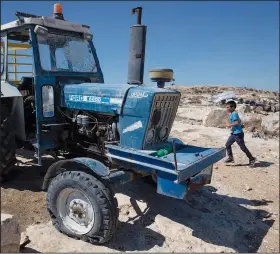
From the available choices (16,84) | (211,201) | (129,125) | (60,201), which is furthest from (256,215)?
(16,84)

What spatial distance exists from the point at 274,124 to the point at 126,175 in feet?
28.7

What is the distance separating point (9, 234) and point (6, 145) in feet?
7.36

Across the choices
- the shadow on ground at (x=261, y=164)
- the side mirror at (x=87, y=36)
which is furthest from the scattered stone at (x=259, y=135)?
the side mirror at (x=87, y=36)

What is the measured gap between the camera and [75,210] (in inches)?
154

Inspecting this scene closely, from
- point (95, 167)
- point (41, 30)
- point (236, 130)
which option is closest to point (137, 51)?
point (41, 30)

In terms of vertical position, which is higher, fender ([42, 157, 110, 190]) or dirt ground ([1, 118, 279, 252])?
fender ([42, 157, 110, 190])

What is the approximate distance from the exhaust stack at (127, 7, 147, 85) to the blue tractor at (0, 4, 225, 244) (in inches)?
0.6

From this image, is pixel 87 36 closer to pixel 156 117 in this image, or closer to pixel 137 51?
pixel 137 51

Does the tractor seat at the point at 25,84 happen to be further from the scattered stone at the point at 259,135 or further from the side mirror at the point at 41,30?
the scattered stone at the point at 259,135

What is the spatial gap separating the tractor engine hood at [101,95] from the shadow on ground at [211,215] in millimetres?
1533

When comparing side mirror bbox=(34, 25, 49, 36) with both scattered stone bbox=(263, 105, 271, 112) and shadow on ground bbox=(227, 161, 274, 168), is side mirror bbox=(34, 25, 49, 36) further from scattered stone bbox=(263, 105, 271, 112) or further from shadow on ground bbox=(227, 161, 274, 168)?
scattered stone bbox=(263, 105, 271, 112)

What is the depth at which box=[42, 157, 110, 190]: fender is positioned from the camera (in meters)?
3.79

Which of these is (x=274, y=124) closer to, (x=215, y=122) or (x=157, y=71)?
(x=215, y=122)

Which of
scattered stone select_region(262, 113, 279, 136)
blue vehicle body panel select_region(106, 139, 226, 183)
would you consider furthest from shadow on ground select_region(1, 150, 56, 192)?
scattered stone select_region(262, 113, 279, 136)
